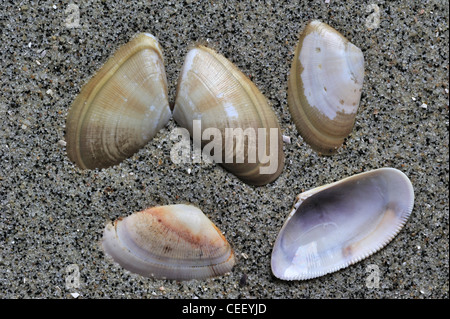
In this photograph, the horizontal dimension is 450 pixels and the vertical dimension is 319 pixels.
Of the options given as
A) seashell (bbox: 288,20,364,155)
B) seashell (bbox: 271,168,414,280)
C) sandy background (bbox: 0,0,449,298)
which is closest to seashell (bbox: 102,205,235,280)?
sandy background (bbox: 0,0,449,298)

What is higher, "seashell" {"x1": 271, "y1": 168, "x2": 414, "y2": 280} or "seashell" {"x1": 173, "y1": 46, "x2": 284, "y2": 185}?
"seashell" {"x1": 173, "y1": 46, "x2": 284, "y2": 185}

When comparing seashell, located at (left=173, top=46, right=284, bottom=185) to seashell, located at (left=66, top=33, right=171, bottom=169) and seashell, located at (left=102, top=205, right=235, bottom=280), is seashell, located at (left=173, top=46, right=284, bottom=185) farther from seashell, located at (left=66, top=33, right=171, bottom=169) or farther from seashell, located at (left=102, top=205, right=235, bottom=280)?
seashell, located at (left=102, top=205, right=235, bottom=280)

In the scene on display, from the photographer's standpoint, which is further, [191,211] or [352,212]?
[352,212]

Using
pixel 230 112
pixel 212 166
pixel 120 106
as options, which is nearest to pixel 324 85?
pixel 230 112

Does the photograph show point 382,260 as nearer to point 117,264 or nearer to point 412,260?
point 412,260
